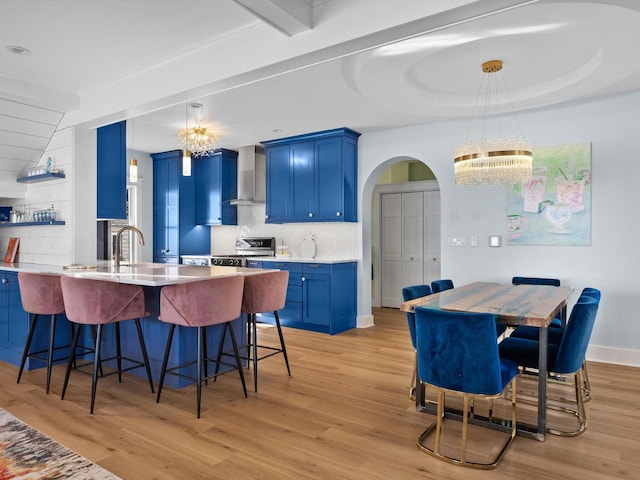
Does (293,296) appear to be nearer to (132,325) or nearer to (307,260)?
(307,260)

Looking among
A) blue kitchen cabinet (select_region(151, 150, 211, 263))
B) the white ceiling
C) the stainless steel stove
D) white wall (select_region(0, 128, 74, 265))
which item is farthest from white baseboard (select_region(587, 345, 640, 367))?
blue kitchen cabinet (select_region(151, 150, 211, 263))

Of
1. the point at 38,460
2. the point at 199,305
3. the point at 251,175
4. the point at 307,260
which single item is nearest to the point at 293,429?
the point at 199,305

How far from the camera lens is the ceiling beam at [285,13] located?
2451 mm

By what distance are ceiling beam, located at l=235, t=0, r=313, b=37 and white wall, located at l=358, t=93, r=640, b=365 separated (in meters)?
3.05

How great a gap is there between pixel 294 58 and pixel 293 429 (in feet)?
7.82

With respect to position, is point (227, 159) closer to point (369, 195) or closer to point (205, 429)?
point (369, 195)

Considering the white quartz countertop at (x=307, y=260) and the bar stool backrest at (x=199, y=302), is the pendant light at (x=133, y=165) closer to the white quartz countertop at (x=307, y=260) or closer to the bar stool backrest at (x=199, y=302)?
the bar stool backrest at (x=199, y=302)

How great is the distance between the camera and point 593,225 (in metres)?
4.43

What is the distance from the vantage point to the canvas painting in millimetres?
4469

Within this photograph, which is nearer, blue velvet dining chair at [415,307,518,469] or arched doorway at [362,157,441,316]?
blue velvet dining chair at [415,307,518,469]

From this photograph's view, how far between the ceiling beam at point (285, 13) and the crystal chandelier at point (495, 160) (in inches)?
68.0

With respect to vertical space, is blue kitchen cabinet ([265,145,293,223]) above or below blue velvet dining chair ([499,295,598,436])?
above

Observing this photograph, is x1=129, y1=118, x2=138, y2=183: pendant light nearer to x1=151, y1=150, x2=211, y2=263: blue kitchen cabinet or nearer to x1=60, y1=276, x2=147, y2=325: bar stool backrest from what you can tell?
x1=151, y1=150, x2=211, y2=263: blue kitchen cabinet

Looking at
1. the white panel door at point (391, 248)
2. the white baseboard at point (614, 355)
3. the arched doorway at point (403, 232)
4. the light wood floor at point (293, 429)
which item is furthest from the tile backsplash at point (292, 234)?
the white baseboard at point (614, 355)
